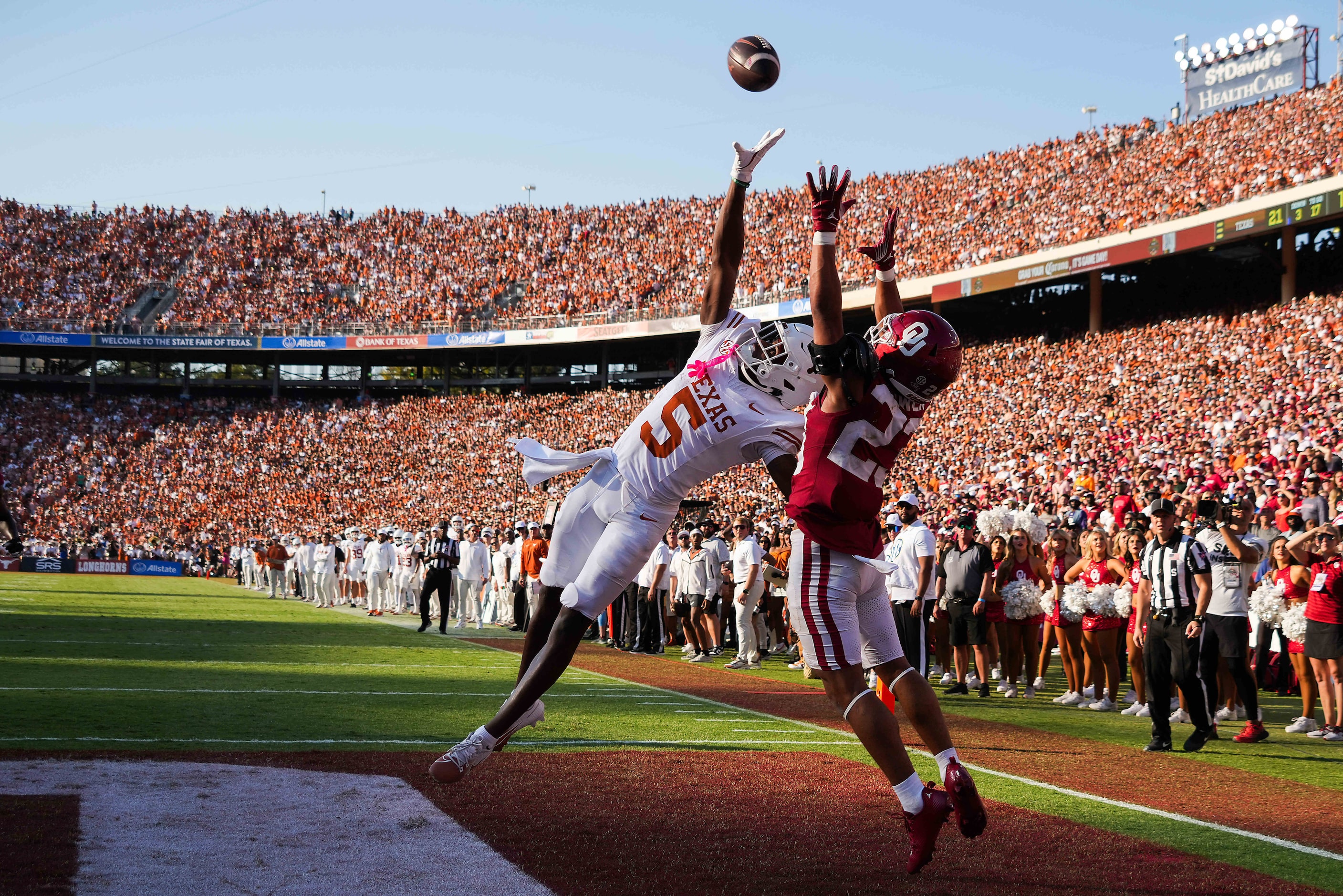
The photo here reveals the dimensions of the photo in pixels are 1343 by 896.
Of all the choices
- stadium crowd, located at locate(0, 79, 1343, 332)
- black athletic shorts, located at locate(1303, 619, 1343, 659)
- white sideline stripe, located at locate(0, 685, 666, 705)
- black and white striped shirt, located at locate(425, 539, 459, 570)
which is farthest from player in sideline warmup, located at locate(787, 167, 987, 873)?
stadium crowd, located at locate(0, 79, 1343, 332)

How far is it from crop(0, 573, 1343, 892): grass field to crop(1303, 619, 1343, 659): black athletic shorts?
0.73 meters

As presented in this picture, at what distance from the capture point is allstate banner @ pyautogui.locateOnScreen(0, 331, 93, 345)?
162ft

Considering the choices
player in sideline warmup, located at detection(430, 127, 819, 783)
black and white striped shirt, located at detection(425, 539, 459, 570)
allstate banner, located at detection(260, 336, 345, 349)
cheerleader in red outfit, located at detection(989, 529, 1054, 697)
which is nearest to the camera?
player in sideline warmup, located at detection(430, 127, 819, 783)

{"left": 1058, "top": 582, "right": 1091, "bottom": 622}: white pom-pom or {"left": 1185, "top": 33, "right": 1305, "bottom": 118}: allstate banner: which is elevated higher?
{"left": 1185, "top": 33, "right": 1305, "bottom": 118}: allstate banner

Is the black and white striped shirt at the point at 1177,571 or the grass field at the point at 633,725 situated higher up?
the black and white striped shirt at the point at 1177,571

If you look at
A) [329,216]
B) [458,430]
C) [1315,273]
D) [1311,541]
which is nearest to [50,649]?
[1311,541]

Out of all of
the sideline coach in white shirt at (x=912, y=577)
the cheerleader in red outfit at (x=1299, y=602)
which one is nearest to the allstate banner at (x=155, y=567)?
the sideline coach in white shirt at (x=912, y=577)

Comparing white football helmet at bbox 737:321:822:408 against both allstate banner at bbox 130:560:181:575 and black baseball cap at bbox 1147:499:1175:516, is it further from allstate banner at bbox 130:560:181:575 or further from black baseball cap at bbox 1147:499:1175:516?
allstate banner at bbox 130:560:181:575

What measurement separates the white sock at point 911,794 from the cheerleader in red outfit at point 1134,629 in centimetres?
614

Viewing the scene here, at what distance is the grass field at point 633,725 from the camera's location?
6.32 m

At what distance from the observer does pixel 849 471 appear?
470 centimetres

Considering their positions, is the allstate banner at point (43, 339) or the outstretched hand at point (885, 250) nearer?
the outstretched hand at point (885, 250)

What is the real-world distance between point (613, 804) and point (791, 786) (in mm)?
1172

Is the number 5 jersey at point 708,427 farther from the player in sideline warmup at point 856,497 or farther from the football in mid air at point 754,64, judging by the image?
the football in mid air at point 754,64
